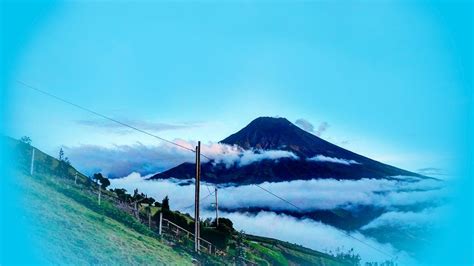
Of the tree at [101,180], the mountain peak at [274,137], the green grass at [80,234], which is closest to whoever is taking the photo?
the green grass at [80,234]

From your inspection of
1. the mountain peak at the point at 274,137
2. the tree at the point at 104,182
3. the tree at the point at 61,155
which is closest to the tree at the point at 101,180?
the tree at the point at 104,182

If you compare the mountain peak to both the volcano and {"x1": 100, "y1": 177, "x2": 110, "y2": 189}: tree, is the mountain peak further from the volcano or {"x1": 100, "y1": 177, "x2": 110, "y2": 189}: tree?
{"x1": 100, "y1": 177, "x2": 110, "y2": 189}: tree

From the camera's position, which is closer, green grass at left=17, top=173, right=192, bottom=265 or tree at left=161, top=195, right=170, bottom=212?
green grass at left=17, top=173, right=192, bottom=265

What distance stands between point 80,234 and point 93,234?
14 centimetres

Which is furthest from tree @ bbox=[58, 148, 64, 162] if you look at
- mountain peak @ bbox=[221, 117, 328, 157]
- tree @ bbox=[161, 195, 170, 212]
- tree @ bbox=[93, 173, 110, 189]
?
mountain peak @ bbox=[221, 117, 328, 157]

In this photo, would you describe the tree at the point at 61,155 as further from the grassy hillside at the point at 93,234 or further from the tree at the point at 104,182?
the tree at the point at 104,182

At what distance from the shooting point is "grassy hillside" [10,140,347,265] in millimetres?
7086

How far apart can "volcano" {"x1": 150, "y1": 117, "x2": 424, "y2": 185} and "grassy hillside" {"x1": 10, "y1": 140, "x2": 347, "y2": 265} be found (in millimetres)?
627

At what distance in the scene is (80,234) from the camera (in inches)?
284

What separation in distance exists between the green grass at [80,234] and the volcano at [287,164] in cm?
77

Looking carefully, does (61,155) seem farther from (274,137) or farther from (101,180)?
(274,137)

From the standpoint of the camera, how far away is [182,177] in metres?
7.62

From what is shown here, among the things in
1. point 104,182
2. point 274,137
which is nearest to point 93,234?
point 104,182

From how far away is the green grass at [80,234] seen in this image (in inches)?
277
